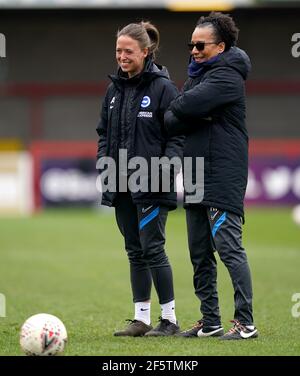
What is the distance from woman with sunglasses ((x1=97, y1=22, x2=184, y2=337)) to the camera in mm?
7422

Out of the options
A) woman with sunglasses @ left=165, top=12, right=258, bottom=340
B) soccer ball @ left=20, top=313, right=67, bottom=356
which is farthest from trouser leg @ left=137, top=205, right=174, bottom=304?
soccer ball @ left=20, top=313, right=67, bottom=356

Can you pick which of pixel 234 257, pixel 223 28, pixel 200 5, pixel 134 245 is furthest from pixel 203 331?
pixel 200 5

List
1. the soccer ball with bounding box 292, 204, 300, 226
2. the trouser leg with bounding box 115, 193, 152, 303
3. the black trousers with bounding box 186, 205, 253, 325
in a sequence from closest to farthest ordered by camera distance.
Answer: the black trousers with bounding box 186, 205, 253, 325
the trouser leg with bounding box 115, 193, 152, 303
the soccer ball with bounding box 292, 204, 300, 226

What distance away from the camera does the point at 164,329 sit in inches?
296

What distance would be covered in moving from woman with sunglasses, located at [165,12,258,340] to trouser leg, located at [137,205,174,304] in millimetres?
376

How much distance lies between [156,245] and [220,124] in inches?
41.9

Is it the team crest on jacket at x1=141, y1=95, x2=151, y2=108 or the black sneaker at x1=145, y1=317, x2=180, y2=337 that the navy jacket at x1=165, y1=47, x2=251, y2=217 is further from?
the black sneaker at x1=145, y1=317, x2=180, y2=337

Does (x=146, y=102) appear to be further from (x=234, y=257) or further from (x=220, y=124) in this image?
(x=234, y=257)

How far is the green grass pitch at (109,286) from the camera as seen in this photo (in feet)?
22.8

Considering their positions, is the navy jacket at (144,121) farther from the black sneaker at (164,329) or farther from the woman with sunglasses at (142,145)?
the black sneaker at (164,329)

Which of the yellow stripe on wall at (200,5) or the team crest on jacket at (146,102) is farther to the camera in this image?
the yellow stripe on wall at (200,5)

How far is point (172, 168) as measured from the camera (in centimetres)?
739

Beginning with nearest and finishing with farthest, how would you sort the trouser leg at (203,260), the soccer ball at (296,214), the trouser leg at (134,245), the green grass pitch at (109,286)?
the green grass pitch at (109,286), the trouser leg at (203,260), the trouser leg at (134,245), the soccer ball at (296,214)

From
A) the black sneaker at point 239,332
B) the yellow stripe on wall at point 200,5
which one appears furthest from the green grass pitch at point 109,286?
the yellow stripe on wall at point 200,5
